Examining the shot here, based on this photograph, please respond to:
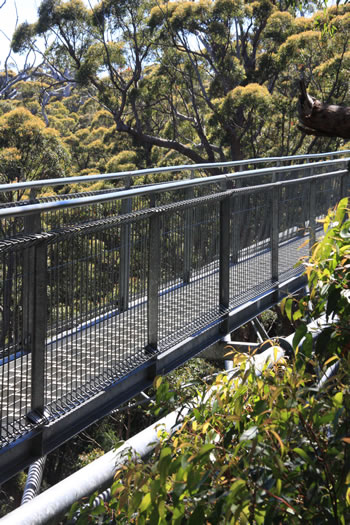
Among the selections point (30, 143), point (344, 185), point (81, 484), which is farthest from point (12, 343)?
point (30, 143)

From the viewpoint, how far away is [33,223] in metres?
4.39

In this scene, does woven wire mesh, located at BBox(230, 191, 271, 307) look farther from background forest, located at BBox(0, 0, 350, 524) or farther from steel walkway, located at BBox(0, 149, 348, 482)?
background forest, located at BBox(0, 0, 350, 524)

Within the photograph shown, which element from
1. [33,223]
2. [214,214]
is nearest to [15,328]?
[33,223]

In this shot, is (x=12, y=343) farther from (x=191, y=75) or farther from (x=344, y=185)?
(x=191, y=75)

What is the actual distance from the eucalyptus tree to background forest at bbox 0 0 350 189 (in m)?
0.05

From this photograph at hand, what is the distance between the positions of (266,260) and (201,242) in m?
1.29

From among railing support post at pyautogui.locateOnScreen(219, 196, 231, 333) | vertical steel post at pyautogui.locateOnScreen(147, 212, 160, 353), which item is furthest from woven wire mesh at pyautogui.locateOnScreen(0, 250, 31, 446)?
railing support post at pyautogui.locateOnScreen(219, 196, 231, 333)

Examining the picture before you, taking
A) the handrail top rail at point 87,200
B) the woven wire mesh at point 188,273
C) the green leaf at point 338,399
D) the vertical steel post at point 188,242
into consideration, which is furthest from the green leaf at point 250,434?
the vertical steel post at point 188,242

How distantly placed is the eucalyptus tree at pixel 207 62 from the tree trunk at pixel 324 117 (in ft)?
76.3

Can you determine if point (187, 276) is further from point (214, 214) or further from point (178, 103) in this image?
point (178, 103)

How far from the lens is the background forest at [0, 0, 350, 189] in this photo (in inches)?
990

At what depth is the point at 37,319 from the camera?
135 inches

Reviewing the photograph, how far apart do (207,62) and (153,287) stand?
1070 inches

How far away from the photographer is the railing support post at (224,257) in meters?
5.61
